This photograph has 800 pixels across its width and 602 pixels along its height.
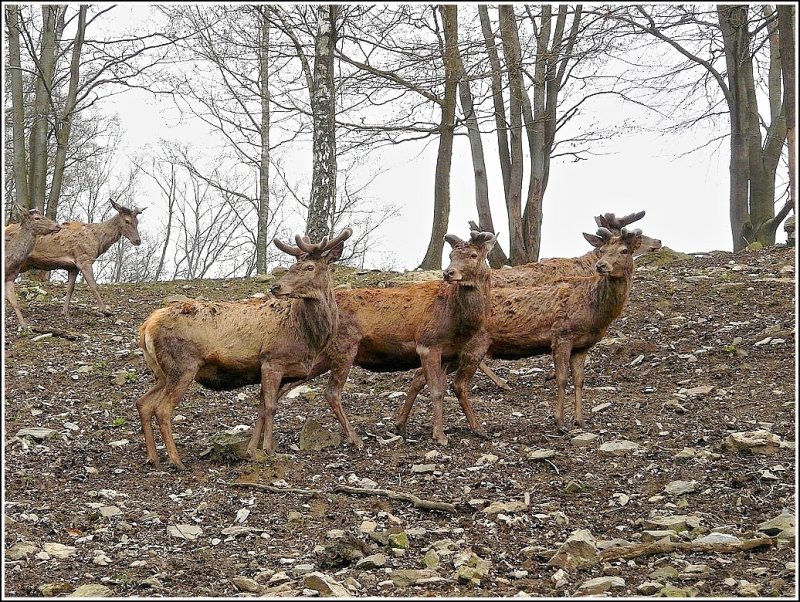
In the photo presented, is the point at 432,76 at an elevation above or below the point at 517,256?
above

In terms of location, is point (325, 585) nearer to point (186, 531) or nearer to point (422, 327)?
point (186, 531)

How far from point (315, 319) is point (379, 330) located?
3.14ft

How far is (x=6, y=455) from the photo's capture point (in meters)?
8.97

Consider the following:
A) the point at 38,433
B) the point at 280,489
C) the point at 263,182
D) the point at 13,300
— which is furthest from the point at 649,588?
the point at 263,182

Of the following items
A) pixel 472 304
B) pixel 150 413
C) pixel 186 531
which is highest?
pixel 472 304

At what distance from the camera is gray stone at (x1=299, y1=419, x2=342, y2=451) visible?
9438mm

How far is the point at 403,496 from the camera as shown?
7.77 metres

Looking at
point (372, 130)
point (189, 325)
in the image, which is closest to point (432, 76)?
point (372, 130)

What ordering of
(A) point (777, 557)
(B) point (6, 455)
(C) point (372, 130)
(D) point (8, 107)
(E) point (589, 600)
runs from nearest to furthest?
(E) point (589, 600)
(A) point (777, 557)
(B) point (6, 455)
(C) point (372, 130)
(D) point (8, 107)

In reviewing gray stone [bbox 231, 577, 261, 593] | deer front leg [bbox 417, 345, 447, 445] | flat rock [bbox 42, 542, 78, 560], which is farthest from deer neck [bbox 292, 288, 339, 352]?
gray stone [bbox 231, 577, 261, 593]

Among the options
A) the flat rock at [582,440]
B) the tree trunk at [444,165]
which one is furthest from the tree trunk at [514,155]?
the flat rock at [582,440]

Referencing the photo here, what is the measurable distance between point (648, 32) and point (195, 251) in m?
30.2

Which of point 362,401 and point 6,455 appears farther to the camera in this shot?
point 362,401

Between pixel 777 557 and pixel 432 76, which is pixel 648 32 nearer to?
pixel 432 76
